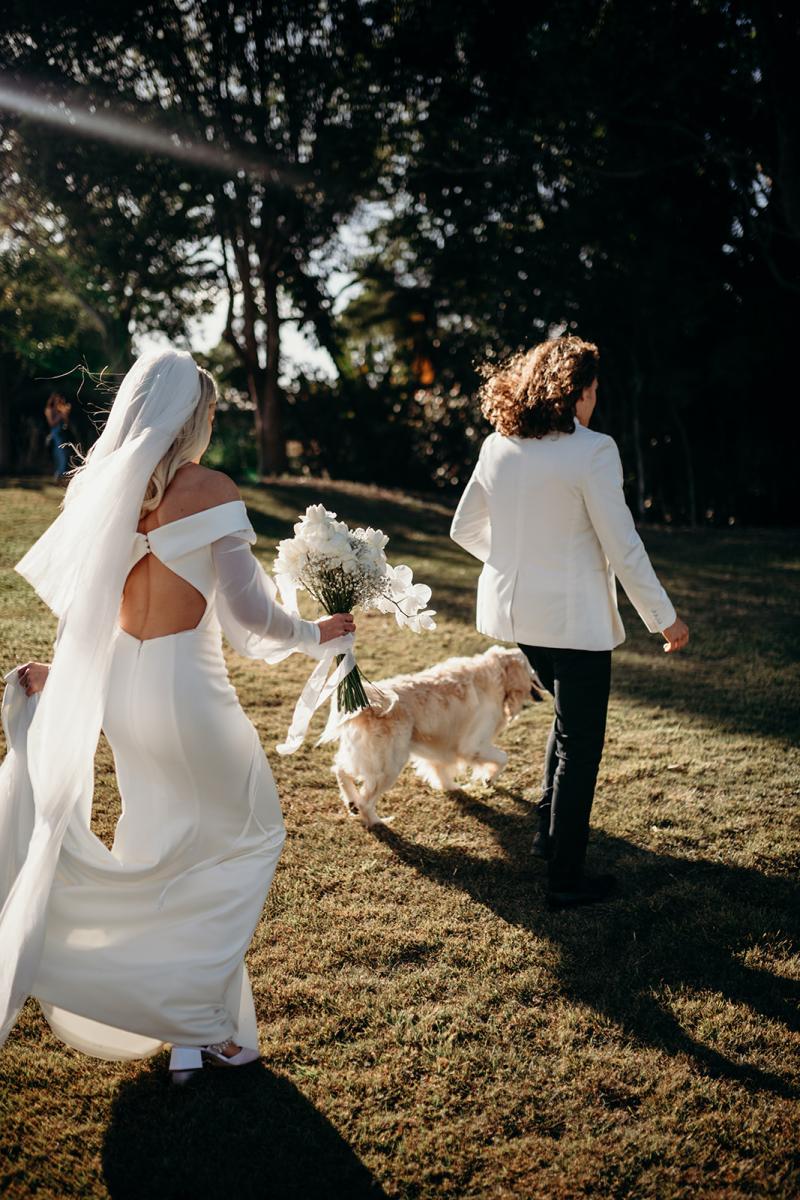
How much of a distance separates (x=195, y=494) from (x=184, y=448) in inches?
7.3

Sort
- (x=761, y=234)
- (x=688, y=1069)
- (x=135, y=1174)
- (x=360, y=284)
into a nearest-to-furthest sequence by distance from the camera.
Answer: (x=135, y=1174), (x=688, y=1069), (x=761, y=234), (x=360, y=284)

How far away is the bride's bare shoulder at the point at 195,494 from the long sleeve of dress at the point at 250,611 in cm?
Answer: 13

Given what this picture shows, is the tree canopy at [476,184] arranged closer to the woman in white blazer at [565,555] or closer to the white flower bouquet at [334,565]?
the woman in white blazer at [565,555]

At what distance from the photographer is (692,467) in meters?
17.3

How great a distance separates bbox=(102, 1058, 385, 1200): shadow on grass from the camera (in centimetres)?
263

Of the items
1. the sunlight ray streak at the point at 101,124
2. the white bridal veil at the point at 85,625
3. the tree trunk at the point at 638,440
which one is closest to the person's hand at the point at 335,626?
the white bridal veil at the point at 85,625

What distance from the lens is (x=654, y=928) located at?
403 centimetres

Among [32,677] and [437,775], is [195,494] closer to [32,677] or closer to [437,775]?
[32,677]

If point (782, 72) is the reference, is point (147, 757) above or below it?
below

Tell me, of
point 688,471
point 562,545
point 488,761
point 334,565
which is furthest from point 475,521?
point 688,471

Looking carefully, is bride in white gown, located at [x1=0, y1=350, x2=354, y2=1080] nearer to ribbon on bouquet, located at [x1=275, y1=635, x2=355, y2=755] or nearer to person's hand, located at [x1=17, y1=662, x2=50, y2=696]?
person's hand, located at [x1=17, y1=662, x2=50, y2=696]

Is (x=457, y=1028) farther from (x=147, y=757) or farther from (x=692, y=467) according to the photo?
(x=692, y=467)

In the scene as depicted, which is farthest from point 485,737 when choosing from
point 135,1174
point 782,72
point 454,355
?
point 454,355

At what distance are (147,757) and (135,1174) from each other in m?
1.26
